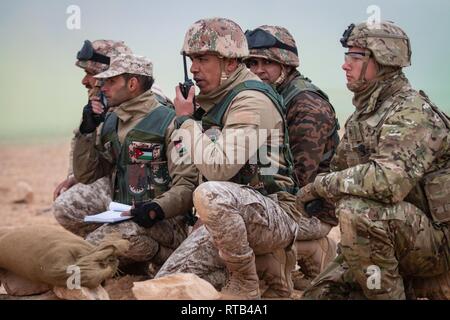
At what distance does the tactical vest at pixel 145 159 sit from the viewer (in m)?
7.20

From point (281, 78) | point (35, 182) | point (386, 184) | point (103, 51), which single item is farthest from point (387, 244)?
point (35, 182)

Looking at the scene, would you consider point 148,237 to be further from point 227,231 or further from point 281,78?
point 281,78

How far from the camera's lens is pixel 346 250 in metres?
5.69

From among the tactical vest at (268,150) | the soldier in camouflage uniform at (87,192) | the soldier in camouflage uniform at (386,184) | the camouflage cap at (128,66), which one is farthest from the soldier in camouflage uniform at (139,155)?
the soldier in camouflage uniform at (386,184)

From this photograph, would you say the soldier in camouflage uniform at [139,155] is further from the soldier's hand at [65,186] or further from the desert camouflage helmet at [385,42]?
the desert camouflage helmet at [385,42]

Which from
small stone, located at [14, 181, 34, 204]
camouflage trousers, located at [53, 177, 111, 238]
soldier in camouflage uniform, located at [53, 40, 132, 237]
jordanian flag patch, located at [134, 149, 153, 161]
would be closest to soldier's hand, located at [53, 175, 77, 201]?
soldier in camouflage uniform, located at [53, 40, 132, 237]

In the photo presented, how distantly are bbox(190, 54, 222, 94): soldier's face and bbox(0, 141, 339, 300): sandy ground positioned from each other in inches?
63.3

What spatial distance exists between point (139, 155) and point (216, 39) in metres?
1.21

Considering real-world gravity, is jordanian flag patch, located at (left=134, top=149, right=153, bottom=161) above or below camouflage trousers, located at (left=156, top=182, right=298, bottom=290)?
above

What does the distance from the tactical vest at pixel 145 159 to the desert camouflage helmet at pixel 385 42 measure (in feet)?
5.95

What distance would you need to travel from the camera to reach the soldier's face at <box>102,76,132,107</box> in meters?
7.30

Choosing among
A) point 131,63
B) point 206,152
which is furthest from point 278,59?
point 206,152

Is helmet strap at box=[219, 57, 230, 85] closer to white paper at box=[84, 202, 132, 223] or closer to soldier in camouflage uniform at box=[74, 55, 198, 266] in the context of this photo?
soldier in camouflage uniform at box=[74, 55, 198, 266]
